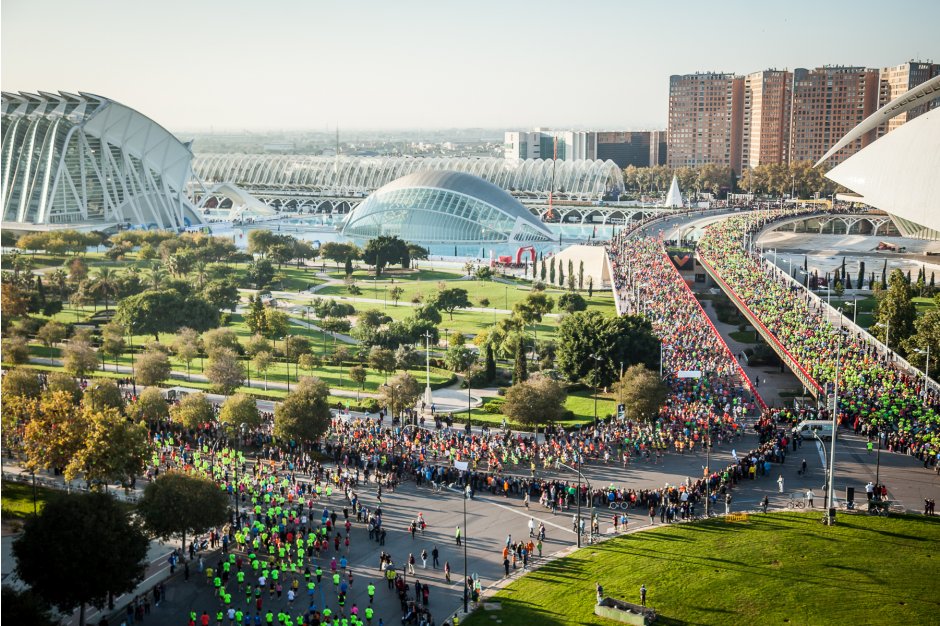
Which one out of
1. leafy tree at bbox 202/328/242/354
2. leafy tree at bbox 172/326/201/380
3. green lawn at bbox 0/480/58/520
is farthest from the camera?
leafy tree at bbox 172/326/201/380

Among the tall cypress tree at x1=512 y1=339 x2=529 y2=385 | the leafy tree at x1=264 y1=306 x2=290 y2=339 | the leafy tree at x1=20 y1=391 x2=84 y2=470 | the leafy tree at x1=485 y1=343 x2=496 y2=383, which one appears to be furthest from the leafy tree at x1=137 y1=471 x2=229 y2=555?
the leafy tree at x1=264 y1=306 x2=290 y2=339

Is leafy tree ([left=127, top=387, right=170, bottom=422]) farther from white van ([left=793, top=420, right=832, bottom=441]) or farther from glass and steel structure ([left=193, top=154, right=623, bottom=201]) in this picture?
glass and steel structure ([left=193, top=154, right=623, bottom=201])

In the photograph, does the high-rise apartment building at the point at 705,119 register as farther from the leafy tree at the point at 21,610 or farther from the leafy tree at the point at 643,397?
the leafy tree at the point at 21,610

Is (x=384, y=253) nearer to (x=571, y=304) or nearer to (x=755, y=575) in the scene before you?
(x=571, y=304)

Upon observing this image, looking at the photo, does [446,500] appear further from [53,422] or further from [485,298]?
[485,298]

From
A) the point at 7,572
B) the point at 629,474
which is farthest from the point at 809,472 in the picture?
the point at 7,572

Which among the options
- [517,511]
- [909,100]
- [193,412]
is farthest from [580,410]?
[909,100]
